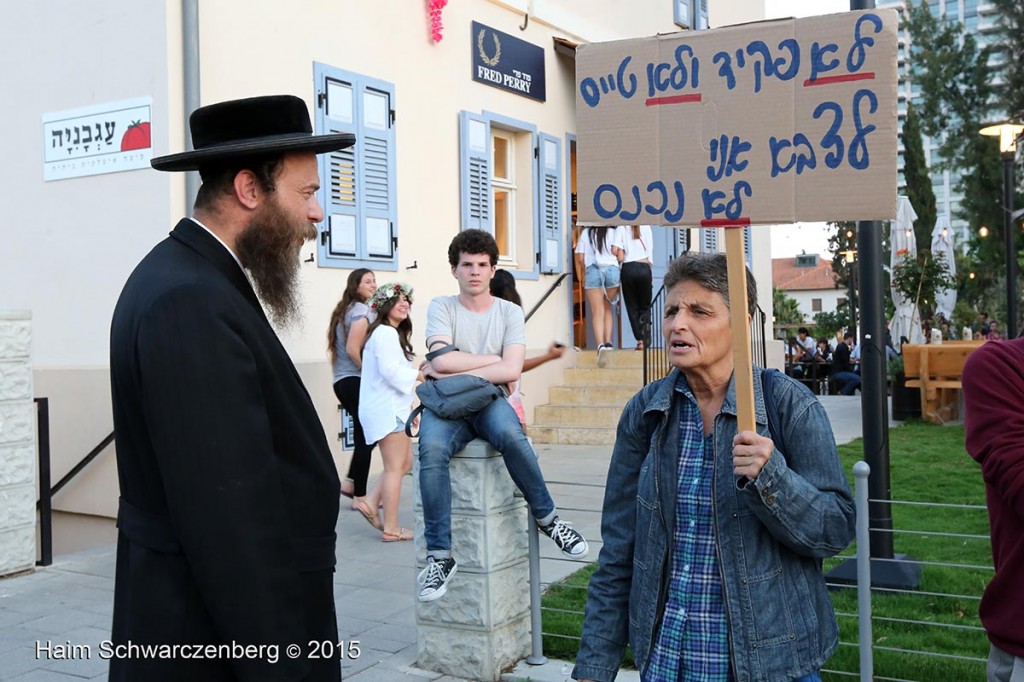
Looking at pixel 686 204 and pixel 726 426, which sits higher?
pixel 686 204

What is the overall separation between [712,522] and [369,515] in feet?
18.2

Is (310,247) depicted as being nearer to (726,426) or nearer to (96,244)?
(96,244)

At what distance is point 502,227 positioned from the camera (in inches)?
532

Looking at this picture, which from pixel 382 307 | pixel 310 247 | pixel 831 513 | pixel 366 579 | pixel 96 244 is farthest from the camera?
pixel 310 247

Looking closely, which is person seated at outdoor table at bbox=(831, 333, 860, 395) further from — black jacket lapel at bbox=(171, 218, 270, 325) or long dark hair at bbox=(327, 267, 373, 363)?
black jacket lapel at bbox=(171, 218, 270, 325)

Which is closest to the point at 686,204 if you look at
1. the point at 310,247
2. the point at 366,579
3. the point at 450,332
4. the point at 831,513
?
the point at 831,513

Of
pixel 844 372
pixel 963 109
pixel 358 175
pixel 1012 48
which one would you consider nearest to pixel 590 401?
pixel 358 175

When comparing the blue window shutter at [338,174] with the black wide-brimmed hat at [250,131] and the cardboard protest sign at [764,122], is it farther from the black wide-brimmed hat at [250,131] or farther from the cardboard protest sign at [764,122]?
the black wide-brimmed hat at [250,131]

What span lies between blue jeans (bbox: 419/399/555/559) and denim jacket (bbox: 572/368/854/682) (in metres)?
2.06

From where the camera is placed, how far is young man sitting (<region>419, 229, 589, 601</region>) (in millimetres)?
4816

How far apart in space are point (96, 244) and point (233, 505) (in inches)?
328

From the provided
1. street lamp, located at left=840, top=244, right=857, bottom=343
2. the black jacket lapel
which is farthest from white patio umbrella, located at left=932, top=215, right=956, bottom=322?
the black jacket lapel

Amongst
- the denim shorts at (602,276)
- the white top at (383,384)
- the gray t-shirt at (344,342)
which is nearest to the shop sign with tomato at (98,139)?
the gray t-shirt at (344,342)

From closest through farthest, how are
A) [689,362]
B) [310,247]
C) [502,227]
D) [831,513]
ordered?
[831,513]
[689,362]
[310,247]
[502,227]
